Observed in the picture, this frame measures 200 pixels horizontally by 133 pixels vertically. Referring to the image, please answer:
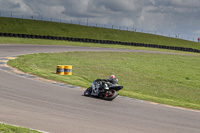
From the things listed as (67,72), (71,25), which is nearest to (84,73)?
(67,72)

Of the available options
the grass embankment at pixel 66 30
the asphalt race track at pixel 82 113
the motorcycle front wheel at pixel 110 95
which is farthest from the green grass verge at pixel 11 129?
the grass embankment at pixel 66 30

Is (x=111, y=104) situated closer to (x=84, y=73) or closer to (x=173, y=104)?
(x=173, y=104)

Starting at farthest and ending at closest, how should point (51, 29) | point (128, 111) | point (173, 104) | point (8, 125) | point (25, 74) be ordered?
1. point (51, 29)
2. point (25, 74)
3. point (173, 104)
4. point (128, 111)
5. point (8, 125)

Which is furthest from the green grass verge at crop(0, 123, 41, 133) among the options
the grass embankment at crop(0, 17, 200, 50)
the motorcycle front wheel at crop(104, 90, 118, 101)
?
the grass embankment at crop(0, 17, 200, 50)

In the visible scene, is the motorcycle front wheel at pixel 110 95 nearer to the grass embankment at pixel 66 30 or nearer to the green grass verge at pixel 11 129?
the green grass verge at pixel 11 129

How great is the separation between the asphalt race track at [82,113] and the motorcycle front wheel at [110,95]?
259 millimetres

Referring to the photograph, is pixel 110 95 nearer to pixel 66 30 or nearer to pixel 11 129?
pixel 11 129

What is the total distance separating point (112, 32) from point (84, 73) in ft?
203

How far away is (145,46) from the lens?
210ft

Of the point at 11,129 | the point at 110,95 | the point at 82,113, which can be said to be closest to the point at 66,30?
the point at 110,95

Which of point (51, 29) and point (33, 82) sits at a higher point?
point (51, 29)

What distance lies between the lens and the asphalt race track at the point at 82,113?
8711 millimetres

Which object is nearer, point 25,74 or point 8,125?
point 8,125

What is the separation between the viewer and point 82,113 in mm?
10320
